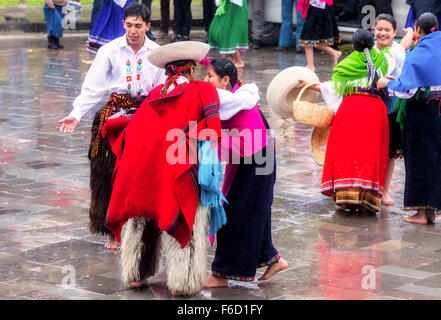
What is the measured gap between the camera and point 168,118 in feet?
17.6

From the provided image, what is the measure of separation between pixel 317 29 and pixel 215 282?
9243mm

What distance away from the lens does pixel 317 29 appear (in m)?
14.4

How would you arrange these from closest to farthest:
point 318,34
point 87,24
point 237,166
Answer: point 237,166 < point 318,34 < point 87,24

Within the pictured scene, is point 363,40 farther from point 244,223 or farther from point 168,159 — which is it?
point 168,159

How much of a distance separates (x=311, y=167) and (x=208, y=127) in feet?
12.1

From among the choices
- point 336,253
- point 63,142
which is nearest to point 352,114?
point 336,253

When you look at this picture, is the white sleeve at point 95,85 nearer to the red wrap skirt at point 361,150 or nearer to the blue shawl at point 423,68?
the red wrap skirt at point 361,150

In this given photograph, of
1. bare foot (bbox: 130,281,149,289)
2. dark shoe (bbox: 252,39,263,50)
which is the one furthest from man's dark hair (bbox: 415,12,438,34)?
dark shoe (bbox: 252,39,263,50)

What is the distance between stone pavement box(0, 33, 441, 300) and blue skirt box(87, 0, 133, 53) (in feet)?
4.70

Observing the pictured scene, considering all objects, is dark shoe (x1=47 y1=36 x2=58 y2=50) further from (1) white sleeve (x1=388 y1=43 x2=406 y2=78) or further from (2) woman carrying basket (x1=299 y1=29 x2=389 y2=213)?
(1) white sleeve (x1=388 y1=43 x2=406 y2=78)

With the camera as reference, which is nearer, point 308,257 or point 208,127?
point 208,127

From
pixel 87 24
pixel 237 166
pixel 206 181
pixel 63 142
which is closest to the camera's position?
pixel 206 181

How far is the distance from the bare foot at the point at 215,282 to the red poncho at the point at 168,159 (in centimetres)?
49

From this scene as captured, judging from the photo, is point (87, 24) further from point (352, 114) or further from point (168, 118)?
point (168, 118)
